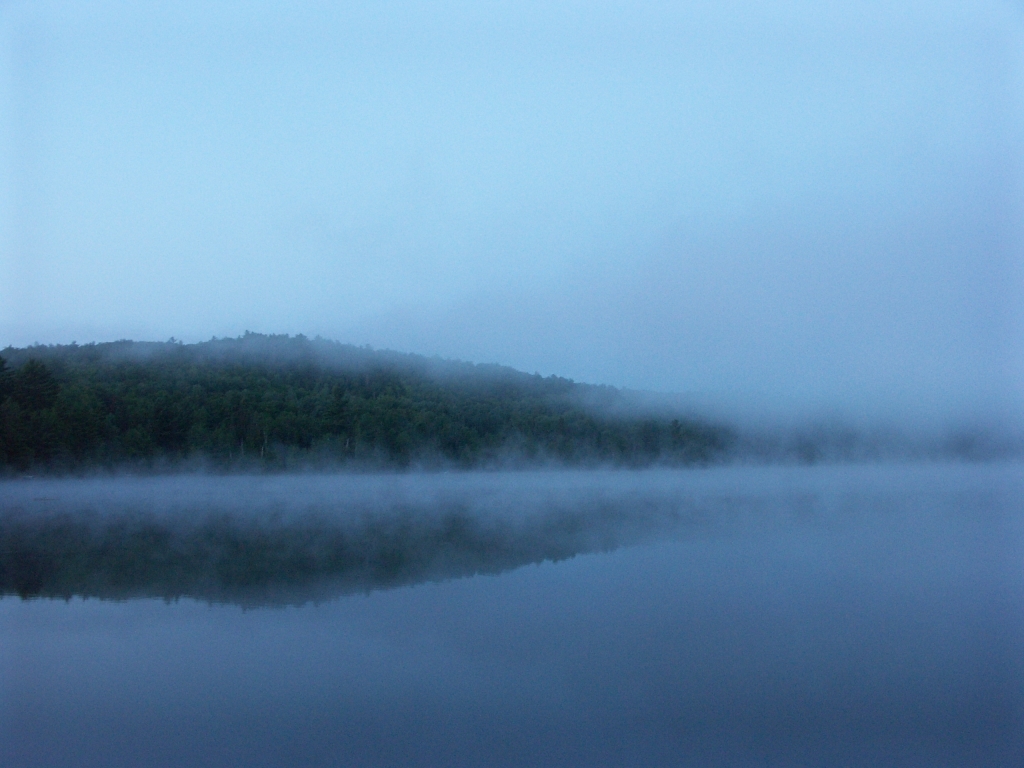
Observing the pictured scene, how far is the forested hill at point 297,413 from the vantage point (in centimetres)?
2758

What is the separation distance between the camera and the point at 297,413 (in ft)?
112

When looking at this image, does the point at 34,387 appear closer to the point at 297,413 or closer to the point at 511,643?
the point at 297,413

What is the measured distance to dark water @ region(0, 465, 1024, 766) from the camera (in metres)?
5.08

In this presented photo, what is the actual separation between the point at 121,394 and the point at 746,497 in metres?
23.5

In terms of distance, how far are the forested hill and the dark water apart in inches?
511

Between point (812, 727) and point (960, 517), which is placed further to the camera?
point (960, 517)

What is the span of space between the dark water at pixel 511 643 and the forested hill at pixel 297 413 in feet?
42.6

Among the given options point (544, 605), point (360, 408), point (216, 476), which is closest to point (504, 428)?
point (360, 408)

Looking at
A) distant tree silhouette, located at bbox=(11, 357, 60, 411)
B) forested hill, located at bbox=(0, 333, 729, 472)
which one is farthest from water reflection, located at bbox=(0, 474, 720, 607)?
distant tree silhouette, located at bbox=(11, 357, 60, 411)

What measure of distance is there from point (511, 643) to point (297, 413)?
93.6 ft

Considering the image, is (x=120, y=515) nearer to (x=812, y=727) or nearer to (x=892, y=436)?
(x=812, y=727)

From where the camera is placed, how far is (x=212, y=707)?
564cm

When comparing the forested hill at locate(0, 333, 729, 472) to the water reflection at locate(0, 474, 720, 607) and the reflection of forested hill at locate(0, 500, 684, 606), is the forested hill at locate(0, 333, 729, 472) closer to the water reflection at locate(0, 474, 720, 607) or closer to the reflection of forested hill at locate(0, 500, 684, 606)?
the water reflection at locate(0, 474, 720, 607)

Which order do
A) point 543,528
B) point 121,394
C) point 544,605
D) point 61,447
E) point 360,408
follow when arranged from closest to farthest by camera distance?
point 544,605 < point 543,528 < point 61,447 < point 121,394 < point 360,408
